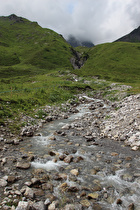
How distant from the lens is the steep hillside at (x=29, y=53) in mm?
94463

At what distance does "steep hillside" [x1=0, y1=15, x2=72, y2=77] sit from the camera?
3719 inches

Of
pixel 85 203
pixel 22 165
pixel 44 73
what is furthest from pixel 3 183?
pixel 44 73

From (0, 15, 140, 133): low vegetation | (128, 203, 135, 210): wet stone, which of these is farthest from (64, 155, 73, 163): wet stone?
(0, 15, 140, 133): low vegetation

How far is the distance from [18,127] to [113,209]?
34.2ft

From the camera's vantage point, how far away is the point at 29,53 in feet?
439

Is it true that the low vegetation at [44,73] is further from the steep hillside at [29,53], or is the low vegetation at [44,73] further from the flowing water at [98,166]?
the flowing water at [98,166]

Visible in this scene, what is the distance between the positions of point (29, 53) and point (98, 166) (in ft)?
466

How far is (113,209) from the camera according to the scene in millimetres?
5465

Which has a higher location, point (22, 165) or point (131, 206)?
point (22, 165)

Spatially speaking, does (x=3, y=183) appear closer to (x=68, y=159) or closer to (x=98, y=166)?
(x=68, y=159)

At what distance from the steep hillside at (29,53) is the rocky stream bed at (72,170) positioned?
73788mm

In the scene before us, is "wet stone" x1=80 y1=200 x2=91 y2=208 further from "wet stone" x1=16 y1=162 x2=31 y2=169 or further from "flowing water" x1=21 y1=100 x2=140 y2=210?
"wet stone" x1=16 y1=162 x2=31 y2=169

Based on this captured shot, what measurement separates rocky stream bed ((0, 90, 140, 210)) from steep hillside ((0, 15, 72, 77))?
73788 millimetres

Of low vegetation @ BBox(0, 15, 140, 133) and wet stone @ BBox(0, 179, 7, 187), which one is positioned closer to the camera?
wet stone @ BBox(0, 179, 7, 187)
